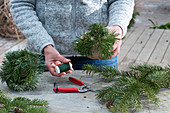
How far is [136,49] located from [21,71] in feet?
8.95

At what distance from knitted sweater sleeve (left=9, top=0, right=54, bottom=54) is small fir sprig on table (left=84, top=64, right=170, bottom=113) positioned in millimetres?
364

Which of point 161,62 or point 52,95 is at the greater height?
point 52,95

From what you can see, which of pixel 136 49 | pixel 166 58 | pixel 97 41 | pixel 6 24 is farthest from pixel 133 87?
pixel 6 24

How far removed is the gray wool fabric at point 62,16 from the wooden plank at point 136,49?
5.82 feet

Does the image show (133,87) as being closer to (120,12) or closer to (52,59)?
(52,59)

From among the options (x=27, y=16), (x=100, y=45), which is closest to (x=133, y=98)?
(x=100, y=45)

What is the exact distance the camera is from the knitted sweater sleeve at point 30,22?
4.75 feet

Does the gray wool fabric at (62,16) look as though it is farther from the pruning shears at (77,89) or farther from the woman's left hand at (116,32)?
the pruning shears at (77,89)

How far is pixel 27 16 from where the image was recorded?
1499 millimetres

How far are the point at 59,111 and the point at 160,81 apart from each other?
1.43 ft

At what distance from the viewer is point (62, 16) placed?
4.96 ft

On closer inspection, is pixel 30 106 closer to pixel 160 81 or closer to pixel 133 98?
pixel 133 98

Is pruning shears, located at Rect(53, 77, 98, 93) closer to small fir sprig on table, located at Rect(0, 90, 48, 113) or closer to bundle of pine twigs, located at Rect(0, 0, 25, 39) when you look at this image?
small fir sprig on table, located at Rect(0, 90, 48, 113)

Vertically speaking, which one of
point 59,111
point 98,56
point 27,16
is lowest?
point 59,111
